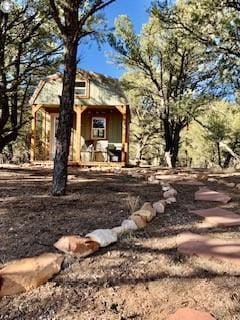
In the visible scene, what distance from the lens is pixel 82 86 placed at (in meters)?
13.9

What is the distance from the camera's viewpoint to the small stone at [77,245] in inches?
106

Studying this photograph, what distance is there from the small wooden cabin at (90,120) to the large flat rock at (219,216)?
28.9 ft

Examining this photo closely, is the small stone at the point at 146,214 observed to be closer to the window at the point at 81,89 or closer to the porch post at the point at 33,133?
the porch post at the point at 33,133

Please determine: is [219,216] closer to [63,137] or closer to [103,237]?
[103,237]

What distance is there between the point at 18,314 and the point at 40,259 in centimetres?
53

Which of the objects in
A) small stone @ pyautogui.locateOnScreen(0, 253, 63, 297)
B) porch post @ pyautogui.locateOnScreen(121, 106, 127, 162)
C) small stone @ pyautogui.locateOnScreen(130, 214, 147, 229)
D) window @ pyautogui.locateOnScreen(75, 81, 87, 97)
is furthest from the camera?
window @ pyautogui.locateOnScreen(75, 81, 87, 97)

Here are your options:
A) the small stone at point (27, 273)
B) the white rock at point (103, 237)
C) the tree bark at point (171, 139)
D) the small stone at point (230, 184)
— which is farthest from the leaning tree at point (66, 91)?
the tree bark at point (171, 139)

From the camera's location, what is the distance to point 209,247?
9.41ft

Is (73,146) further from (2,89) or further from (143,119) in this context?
(143,119)

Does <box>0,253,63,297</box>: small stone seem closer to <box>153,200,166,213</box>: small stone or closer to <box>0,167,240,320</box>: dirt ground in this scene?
<box>0,167,240,320</box>: dirt ground

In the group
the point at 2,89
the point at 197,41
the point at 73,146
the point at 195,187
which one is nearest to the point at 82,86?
the point at 73,146

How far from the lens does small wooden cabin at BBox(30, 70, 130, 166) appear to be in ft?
44.4

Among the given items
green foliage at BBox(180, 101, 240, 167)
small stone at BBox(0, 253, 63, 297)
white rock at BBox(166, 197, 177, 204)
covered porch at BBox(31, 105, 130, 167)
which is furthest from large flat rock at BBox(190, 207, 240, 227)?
green foliage at BBox(180, 101, 240, 167)

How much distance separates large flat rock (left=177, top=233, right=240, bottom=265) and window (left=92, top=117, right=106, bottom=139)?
1145cm
